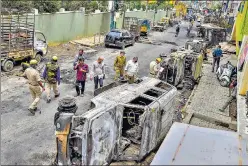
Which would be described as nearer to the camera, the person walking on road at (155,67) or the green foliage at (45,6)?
the person walking on road at (155,67)

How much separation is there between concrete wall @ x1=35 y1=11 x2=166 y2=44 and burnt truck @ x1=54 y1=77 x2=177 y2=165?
1377 cm

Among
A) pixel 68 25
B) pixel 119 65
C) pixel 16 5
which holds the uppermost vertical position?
pixel 16 5

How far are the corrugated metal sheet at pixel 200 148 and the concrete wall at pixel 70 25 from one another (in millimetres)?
17325

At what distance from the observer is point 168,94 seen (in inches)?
361

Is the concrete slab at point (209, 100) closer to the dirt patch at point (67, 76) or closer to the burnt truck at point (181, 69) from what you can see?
the burnt truck at point (181, 69)

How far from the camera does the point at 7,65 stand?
15.0 m

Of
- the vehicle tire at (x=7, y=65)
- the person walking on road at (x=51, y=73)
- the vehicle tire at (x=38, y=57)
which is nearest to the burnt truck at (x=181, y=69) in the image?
the person walking on road at (x=51, y=73)

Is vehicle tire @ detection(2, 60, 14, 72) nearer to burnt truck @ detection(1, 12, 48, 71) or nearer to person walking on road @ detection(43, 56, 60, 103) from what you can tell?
burnt truck @ detection(1, 12, 48, 71)

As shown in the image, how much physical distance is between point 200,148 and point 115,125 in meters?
2.48

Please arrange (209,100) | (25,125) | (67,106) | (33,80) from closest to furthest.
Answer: (67,106)
(25,125)
(33,80)
(209,100)

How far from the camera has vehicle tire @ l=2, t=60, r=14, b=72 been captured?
48.8 ft

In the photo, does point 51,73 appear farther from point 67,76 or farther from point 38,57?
point 38,57

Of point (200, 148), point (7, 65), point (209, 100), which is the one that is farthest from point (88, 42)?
point (200, 148)

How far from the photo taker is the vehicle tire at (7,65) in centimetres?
1487
